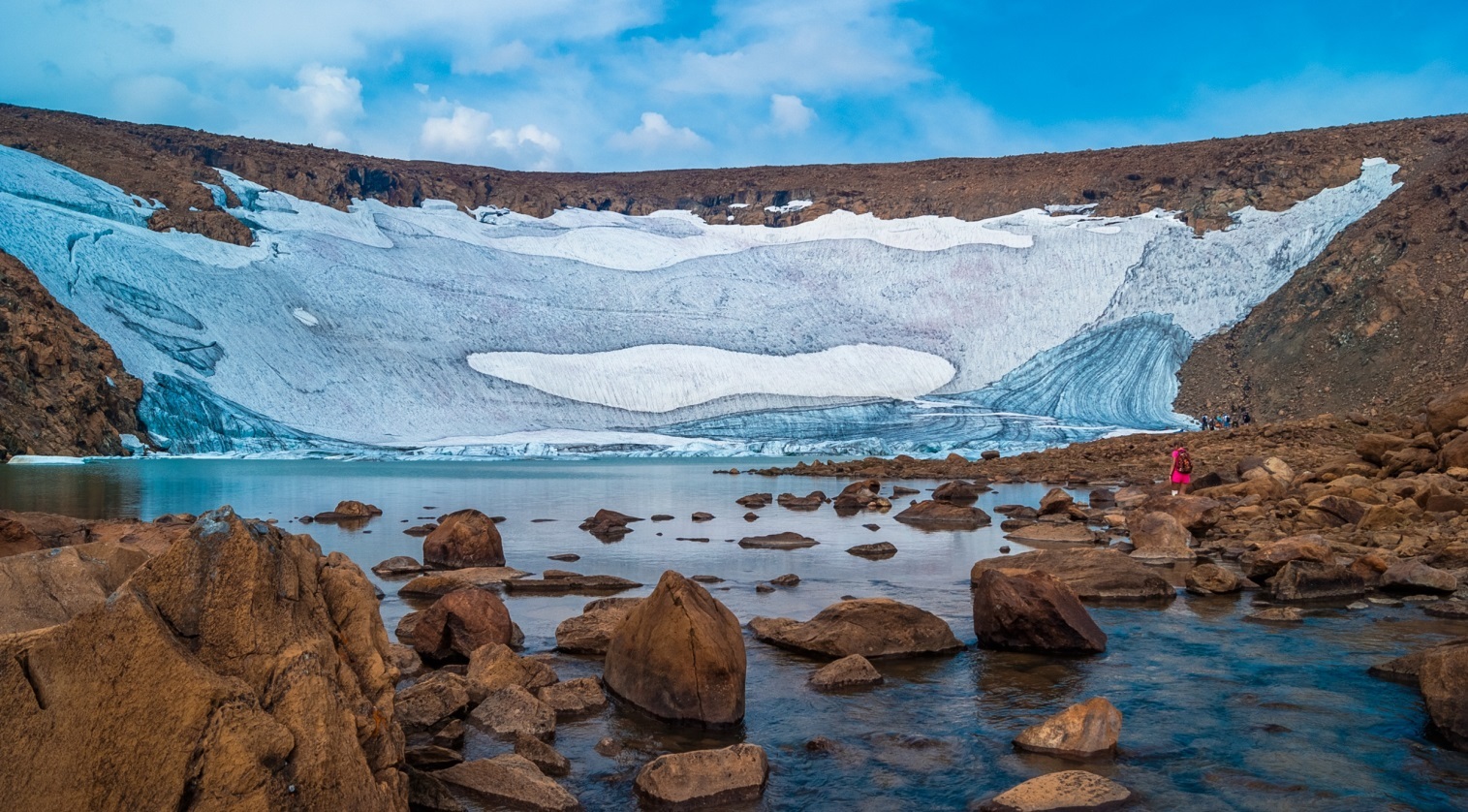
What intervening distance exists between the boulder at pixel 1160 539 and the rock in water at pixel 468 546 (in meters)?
7.10

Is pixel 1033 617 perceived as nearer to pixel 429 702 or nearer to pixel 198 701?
pixel 429 702

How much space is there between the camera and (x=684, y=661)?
19.7ft

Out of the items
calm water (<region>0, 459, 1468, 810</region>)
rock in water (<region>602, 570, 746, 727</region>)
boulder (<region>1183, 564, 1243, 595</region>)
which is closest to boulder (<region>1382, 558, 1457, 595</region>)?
calm water (<region>0, 459, 1468, 810</region>)

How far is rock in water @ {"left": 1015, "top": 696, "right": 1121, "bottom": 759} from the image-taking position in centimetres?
530

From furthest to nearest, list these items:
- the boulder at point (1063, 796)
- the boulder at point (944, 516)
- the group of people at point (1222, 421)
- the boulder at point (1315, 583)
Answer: the group of people at point (1222, 421), the boulder at point (944, 516), the boulder at point (1315, 583), the boulder at point (1063, 796)

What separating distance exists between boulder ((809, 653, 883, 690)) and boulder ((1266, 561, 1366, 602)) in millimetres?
4523

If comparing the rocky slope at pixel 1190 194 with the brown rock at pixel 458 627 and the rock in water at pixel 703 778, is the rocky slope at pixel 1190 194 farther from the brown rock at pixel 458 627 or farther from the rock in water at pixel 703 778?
the rock in water at pixel 703 778

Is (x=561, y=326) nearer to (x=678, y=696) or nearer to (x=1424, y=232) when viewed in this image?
(x=1424, y=232)

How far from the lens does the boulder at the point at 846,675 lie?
21.8ft

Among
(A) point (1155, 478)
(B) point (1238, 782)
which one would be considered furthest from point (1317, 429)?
(B) point (1238, 782)

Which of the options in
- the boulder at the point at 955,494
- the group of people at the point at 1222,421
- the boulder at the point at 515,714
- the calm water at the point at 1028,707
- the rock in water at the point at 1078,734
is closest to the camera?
the calm water at the point at 1028,707

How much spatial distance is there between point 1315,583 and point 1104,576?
1732 millimetres

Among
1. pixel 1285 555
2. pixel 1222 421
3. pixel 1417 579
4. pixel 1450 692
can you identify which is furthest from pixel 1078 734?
pixel 1222 421

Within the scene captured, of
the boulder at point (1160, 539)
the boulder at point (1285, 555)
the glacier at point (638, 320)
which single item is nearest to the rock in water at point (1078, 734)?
the boulder at point (1285, 555)
